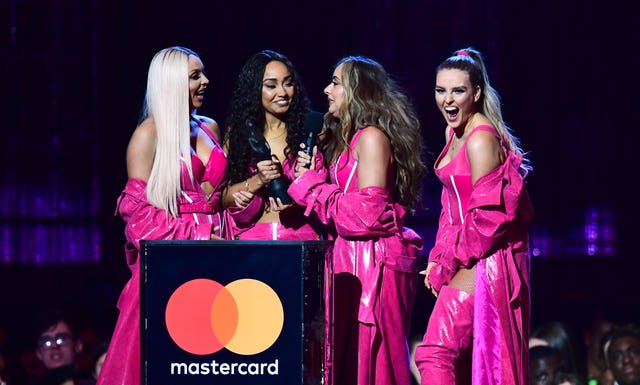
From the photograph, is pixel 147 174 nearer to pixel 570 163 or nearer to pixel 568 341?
pixel 568 341

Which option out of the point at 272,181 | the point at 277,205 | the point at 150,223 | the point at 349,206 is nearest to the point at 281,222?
the point at 277,205

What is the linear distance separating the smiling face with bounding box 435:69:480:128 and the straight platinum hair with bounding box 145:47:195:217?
1.09 m

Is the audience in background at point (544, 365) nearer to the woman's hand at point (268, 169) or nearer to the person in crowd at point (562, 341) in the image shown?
the person in crowd at point (562, 341)

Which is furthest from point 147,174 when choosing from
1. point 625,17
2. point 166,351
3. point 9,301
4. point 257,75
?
point 625,17

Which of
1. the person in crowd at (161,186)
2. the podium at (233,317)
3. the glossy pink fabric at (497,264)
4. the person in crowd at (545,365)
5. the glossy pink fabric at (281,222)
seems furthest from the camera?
the person in crowd at (545,365)

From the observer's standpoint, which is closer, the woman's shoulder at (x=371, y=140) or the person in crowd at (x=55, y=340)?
the woman's shoulder at (x=371, y=140)

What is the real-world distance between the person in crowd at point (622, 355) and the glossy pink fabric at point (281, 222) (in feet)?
7.22

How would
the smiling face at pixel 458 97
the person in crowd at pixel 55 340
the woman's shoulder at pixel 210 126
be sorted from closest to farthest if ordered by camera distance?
the smiling face at pixel 458 97, the woman's shoulder at pixel 210 126, the person in crowd at pixel 55 340

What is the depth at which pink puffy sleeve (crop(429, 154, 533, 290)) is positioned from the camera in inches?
179

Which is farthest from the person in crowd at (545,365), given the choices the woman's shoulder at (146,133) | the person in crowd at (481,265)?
the woman's shoulder at (146,133)

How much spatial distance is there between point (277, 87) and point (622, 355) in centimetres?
264

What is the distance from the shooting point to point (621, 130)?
7812 mm

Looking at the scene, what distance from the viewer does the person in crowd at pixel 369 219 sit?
4.89m

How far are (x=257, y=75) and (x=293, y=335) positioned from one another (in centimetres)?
158
